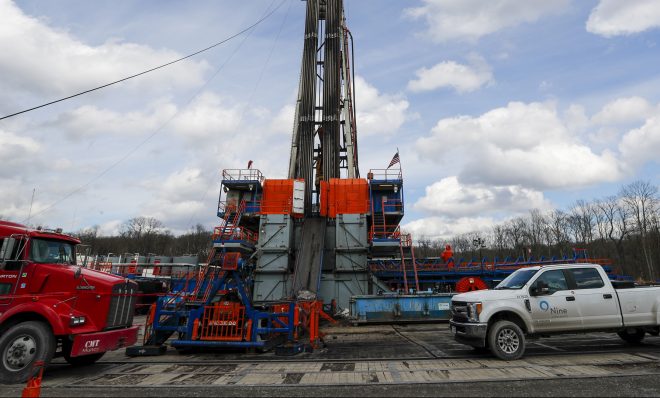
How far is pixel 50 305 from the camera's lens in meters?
7.48

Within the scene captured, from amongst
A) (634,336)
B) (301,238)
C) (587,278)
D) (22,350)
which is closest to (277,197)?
(301,238)

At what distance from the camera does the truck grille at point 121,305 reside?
823cm

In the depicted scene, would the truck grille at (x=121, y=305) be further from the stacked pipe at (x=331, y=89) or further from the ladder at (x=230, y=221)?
the stacked pipe at (x=331, y=89)

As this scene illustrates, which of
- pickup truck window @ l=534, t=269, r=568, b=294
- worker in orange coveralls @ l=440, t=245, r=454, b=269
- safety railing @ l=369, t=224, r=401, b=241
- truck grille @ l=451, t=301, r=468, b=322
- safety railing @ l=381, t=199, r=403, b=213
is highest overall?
safety railing @ l=381, t=199, r=403, b=213

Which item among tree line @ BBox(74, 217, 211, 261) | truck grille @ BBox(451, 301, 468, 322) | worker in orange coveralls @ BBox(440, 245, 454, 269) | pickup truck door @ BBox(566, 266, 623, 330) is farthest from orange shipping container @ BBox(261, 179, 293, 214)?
tree line @ BBox(74, 217, 211, 261)

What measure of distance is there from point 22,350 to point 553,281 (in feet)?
36.8

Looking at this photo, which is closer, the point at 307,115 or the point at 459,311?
the point at 459,311

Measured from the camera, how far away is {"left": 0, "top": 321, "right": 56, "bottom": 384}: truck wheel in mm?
6965

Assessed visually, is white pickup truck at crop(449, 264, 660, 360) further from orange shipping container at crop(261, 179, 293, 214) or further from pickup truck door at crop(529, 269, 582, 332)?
orange shipping container at crop(261, 179, 293, 214)

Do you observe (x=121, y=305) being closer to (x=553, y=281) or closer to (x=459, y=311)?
(x=459, y=311)

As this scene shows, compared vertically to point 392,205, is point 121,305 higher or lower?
lower

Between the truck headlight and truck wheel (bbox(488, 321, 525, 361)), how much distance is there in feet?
1.40

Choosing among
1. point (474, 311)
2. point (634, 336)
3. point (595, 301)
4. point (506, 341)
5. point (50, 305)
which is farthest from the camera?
point (634, 336)

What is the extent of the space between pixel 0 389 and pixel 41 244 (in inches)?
121
